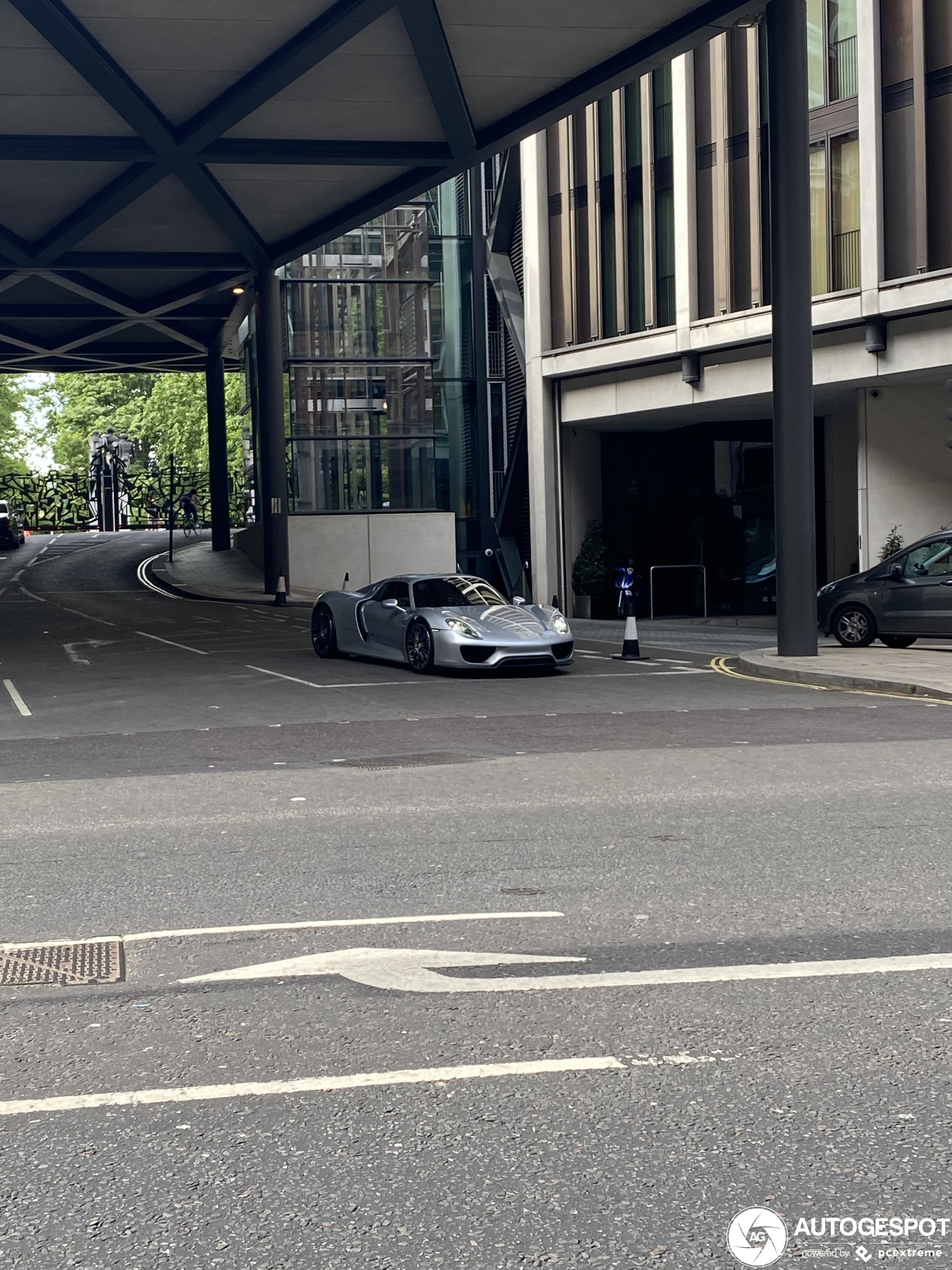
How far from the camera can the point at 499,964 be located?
5328 millimetres

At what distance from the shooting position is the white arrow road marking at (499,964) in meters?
5.07

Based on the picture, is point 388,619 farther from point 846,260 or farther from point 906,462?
point 846,260

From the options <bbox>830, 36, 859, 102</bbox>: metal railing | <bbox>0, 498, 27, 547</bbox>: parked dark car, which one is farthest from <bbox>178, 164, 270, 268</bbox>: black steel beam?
<bbox>0, 498, 27, 547</bbox>: parked dark car

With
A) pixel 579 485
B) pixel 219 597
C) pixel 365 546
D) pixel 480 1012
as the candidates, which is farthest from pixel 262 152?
pixel 480 1012

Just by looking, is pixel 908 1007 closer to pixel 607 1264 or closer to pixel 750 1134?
pixel 750 1134

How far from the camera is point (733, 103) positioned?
29484mm

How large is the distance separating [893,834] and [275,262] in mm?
33717

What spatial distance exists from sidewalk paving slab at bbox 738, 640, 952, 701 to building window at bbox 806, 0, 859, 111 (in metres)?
11.7

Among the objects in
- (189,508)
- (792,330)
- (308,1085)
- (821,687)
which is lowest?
(821,687)

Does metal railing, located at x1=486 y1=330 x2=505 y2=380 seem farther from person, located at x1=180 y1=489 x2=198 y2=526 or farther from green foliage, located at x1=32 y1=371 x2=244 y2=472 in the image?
person, located at x1=180 y1=489 x2=198 y2=526

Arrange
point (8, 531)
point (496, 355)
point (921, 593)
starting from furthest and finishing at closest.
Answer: point (8, 531)
point (496, 355)
point (921, 593)

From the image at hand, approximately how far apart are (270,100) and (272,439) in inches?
695

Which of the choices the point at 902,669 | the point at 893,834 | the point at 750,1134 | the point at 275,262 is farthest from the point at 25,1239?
the point at 275,262

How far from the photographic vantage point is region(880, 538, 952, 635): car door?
20.0 m
